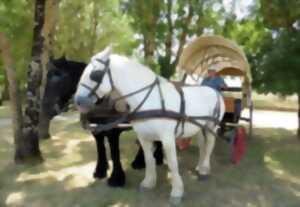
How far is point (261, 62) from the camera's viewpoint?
1206cm

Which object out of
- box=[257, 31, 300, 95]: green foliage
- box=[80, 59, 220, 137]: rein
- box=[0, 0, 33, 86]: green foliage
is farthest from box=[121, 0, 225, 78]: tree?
box=[80, 59, 220, 137]: rein

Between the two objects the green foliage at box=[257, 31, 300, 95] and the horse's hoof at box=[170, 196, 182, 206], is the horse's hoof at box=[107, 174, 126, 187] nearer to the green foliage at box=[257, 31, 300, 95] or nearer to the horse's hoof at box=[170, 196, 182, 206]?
the horse's hoof at box=[170, 196, 182, 206]

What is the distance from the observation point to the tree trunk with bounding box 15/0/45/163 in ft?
29.0

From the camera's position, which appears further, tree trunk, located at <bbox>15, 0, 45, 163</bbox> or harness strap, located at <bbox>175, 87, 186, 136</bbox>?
tree trunk, located at <bbox>15, 0, 45, 163</bbox>

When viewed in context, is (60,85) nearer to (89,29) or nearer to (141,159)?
(141,159)

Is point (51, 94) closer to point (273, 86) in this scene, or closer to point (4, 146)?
point (4, 146)

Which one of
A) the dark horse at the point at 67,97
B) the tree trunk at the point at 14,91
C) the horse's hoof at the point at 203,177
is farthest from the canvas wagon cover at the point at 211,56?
the tree trunk at the point at 14,91

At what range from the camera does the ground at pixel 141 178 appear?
6.95 m

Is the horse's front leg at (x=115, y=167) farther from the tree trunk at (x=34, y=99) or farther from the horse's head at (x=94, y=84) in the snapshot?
the tree trunk at (x=34, y=99)

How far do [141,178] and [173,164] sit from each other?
1.36m

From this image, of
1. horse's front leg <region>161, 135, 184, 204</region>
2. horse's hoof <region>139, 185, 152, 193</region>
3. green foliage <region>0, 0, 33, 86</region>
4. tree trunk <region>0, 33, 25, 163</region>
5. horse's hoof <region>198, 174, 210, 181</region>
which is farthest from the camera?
green foliage <region>0, 0, 33, 86</region>

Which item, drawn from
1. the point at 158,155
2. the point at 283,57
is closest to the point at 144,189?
the point at 158,155

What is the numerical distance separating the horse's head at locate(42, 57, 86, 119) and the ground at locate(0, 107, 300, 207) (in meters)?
1.25

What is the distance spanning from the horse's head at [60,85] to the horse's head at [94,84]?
1085 mm
